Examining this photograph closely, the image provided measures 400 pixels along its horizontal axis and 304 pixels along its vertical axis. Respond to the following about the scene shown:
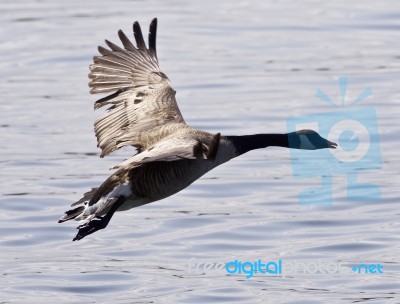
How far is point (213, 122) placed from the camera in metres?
18.2

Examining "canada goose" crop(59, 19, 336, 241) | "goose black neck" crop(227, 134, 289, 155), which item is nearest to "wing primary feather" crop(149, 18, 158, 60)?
"canada goose" crop(59, 19, 336, 241)

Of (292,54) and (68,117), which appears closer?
(68,117)

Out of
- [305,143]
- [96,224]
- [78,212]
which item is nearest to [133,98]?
[305,143]

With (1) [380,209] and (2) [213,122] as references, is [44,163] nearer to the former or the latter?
(2) [213,122]

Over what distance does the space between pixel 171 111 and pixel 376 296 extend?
8.42 ft

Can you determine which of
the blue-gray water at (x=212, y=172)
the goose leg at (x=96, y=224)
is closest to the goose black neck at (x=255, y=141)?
the goose leg at (x=96, y=224)

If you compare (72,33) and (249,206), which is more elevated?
(72,33)

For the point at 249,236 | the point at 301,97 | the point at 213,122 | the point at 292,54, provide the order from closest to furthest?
the point at 249,236, the point at 213,122, the point at 301,97, the point at 292,54

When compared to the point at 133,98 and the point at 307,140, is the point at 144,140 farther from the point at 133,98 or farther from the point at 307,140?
the point at 307,140

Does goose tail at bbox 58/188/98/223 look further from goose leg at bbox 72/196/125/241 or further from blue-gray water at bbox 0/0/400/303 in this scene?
blue-gray water at bbox 0/0/400/303

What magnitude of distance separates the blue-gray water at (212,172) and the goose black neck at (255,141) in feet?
4.67

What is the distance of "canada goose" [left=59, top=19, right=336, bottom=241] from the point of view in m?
10.1

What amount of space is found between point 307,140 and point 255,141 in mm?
578

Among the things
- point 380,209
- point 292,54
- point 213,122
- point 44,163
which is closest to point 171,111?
point 380,209
